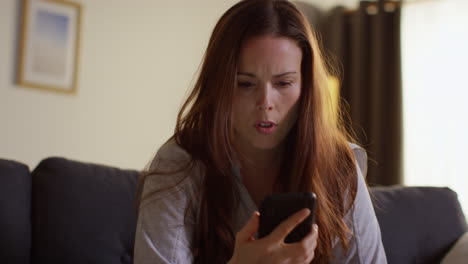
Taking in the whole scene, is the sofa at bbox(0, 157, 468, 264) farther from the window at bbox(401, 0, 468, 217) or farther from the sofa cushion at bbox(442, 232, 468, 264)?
the window at bbox(401, 0, 468, 217)

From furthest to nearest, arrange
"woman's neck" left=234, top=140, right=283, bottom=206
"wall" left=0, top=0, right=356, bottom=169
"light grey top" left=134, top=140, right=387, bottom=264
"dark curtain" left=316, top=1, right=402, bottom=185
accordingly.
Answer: "dark curtain" left=316, top=1, right=402, bottom=185, "wall" left=0, top=0, right=356, bottom=169, "woman's neck" left=234, top=140, right=283, bottom=206, "light grey top" left=134, top=140, right=387, bottom=264

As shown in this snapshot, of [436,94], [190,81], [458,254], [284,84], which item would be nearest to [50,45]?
[190,81]

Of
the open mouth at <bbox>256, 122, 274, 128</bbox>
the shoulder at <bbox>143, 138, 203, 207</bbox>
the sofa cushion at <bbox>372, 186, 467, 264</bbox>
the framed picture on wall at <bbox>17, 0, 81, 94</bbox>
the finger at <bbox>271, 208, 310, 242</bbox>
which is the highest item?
the framed picture on wall at <bbox>17, 0, 81, 94</bbox>

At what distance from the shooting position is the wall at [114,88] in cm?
274

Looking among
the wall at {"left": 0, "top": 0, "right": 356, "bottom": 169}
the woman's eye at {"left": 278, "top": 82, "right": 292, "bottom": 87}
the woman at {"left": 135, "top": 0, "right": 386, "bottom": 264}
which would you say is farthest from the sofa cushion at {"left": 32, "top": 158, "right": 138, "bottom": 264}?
the wall at {"left": 0, "top": 0, "right": 356, "bottom": 169}

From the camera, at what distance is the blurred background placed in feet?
9.33

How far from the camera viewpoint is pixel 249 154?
1.33m

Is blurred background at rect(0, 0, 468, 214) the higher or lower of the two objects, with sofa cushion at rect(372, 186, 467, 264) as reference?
higher

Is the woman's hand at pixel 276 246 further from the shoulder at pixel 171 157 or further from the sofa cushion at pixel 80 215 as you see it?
the sofa cushion at pixel 80 215

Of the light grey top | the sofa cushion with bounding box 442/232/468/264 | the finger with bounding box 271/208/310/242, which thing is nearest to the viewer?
the finger with bounding box 271/208/310/242

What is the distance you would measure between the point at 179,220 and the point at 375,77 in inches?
123

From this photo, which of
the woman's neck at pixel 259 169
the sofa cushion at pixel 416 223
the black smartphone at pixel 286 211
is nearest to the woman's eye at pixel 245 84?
the woman's neck at pixel 259 169

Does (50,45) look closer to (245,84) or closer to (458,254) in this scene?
(245,84)

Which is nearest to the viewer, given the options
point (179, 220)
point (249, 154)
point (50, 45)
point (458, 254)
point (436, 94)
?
point (179, 220)
